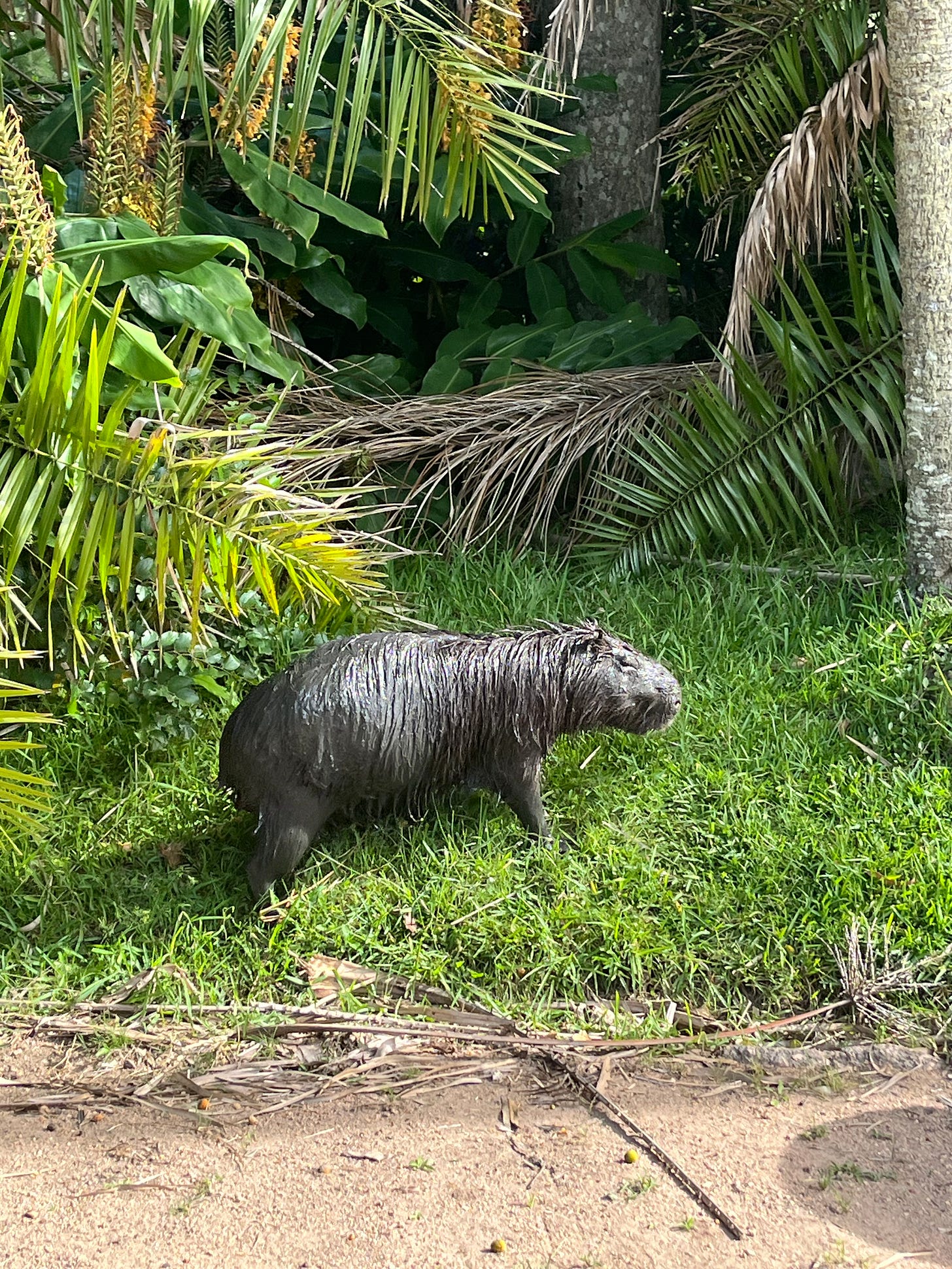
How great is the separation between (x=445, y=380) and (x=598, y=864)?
265 centimetres

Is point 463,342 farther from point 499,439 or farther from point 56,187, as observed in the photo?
point 56,187

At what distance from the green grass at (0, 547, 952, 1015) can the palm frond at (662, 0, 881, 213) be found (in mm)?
2200

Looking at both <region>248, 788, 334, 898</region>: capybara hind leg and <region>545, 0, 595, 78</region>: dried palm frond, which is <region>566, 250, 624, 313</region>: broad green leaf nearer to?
<region>545, 0, 595, 78</region>: dried palm frond

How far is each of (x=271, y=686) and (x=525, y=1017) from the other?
1.01 m

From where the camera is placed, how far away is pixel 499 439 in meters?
4.71

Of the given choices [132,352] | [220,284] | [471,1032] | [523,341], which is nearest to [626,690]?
[471,1032]

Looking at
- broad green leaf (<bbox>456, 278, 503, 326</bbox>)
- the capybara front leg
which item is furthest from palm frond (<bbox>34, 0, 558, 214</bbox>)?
broad green leaf (<bbox>456, 278, 503, 326</bbox>)

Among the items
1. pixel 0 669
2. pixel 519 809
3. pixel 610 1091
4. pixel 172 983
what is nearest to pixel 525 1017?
pixel 610 1091

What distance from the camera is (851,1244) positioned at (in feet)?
7.02

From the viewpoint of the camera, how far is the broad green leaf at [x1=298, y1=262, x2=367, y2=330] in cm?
499

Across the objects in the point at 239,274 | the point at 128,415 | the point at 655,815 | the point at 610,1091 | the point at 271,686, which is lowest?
the point at 610,1091

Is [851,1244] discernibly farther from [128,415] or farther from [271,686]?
[128,415]

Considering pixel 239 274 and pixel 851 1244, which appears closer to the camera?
pixel 851 1244

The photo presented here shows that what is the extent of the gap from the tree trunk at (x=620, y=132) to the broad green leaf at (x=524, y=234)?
9.7 inches
